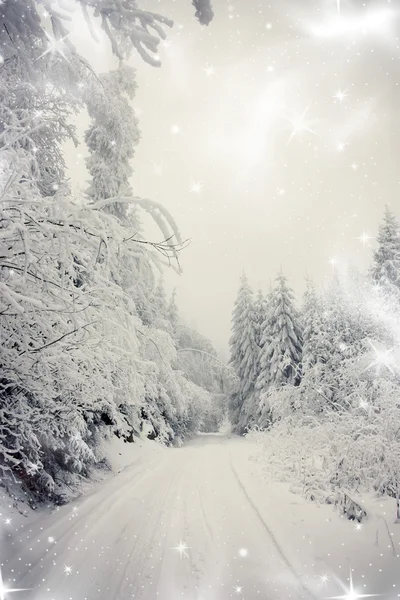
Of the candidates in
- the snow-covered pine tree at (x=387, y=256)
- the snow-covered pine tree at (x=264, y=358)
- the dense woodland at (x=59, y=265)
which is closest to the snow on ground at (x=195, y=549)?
the dense woodland at (x=59, y=265)

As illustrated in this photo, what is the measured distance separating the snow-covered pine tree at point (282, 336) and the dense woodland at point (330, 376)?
0.10 m

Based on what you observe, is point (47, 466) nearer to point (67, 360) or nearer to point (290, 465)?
point (67, 360)

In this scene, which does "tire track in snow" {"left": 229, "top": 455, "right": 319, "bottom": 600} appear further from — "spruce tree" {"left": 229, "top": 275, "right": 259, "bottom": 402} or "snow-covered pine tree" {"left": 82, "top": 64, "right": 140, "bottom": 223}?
"spruce tree" {"left": 229, "top": 275, "right": 259, "bottom": 402}

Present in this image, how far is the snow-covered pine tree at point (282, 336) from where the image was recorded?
28.5 m

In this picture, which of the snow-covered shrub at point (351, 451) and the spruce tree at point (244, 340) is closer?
the snow-covered shrub at point (351, 451)

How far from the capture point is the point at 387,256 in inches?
872

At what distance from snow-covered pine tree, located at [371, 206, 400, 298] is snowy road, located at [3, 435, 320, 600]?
63.2 feet

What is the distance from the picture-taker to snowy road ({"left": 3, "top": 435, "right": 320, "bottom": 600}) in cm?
384

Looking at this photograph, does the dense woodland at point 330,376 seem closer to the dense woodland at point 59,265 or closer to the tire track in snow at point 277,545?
the tire track in snow at point 277,545

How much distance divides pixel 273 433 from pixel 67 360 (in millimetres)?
11622

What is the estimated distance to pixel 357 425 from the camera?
743 centimetres

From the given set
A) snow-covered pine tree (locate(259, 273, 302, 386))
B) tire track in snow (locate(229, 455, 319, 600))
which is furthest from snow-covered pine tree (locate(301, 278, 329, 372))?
tire track in snow (locate(229, 455, 319, 600))

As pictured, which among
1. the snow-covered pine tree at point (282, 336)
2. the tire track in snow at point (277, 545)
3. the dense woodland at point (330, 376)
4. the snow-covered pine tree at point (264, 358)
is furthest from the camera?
the snow-covered pine tree at point (264, 358)

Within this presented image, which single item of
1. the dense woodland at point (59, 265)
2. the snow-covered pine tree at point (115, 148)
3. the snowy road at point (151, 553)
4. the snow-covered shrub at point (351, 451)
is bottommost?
the snowy road at point (151, 553)
